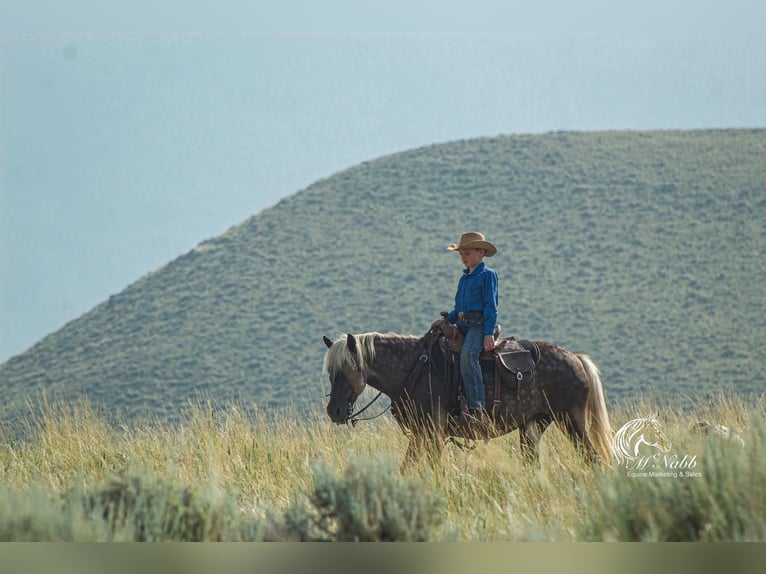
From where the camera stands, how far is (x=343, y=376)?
813 centimetres

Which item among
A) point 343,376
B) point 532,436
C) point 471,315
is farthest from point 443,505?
point 532,436

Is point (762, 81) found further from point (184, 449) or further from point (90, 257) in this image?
point (90, 257)

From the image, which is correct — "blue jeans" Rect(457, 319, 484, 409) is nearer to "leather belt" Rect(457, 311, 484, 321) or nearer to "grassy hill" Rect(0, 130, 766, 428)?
"leather belt" Rect(457, 311, 484, 321)

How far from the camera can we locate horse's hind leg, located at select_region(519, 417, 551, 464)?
27.6 ft

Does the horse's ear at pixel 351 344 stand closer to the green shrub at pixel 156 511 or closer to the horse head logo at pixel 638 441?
the green shrub at pixel 156 511

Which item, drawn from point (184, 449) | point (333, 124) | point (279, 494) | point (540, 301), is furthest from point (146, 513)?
point (333, 124)

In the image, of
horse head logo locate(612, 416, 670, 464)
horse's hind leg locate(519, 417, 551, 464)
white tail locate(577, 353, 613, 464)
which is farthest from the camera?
horse's hind leg locate(519, 417, 551, 464)

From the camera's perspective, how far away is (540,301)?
43906 millimetres

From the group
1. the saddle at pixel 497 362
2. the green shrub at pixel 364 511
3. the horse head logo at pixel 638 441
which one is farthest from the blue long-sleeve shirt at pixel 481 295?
the green shrub at pixel 364 511

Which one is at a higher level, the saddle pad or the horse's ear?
the horse's ear

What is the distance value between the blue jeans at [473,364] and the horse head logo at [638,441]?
1.10m

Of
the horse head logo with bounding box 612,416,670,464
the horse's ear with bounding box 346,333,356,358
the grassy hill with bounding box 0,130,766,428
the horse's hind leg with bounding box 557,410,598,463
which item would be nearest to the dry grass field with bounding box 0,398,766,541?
the horse head logo with bounding box 612,416,670,464

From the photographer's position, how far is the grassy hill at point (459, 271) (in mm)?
39500

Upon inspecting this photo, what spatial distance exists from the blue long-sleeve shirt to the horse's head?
33.7 inches
